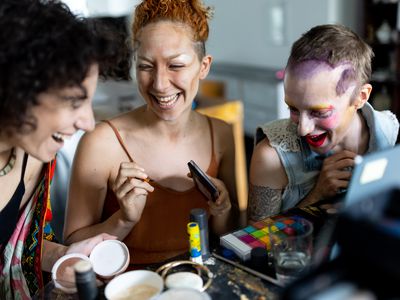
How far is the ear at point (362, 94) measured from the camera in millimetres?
1163

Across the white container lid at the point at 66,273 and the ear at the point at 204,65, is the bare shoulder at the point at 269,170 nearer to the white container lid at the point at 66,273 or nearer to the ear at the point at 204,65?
the ear at the point at 204,65

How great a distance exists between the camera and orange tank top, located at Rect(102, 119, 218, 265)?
1.37 m

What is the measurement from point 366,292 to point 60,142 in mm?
712

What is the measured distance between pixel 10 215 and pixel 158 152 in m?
0.47

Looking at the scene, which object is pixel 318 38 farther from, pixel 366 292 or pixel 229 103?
pixel 229 103

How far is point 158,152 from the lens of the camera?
4.59 feet

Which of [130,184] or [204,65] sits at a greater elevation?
[204,65]

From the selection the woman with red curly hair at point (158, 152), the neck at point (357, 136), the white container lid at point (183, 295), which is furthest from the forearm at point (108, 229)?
the neck at point (357, 136)

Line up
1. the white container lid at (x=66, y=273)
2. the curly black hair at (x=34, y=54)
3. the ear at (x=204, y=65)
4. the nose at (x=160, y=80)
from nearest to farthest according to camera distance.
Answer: the curly black hair at (x=34, y=54) → the white container lid at (x=66, y=273) → the nose at (x=160, y=80) → the ear at (x=204, y=65)

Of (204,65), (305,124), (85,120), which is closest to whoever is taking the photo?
(85,120)

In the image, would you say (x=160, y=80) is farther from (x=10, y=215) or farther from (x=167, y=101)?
(x=10, y=215)

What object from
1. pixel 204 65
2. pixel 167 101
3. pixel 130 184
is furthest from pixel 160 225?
pixel 204 65

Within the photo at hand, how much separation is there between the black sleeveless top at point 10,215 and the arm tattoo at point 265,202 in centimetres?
65

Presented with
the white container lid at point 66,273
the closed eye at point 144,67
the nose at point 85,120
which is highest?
the closed eye at point 144,67
